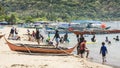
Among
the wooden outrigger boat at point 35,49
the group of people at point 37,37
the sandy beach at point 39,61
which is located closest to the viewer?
the sandy beach at point 39,61

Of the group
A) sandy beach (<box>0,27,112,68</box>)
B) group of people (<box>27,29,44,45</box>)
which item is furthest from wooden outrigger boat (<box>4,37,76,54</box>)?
group of people (<box>27,29,44,45</box>)

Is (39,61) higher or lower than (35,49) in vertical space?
lower

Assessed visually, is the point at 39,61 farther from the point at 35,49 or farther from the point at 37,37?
the point at 37,37

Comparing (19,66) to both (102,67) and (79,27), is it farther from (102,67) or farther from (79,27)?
(79,27)

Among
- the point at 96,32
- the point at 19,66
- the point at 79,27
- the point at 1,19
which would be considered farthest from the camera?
the point at 1,19

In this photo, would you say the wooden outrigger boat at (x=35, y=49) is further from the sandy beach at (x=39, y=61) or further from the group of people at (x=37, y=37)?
the group of people at (x=37, y=37)

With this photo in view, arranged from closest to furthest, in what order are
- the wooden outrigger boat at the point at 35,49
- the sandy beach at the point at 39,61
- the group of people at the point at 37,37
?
the sandy beach at the point at 39,61 < the wooden outrigger boat at the point at 35,49 < the group of people at the point at 37,37

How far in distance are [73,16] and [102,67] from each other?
580ft

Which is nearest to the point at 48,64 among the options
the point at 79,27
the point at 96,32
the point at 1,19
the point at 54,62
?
the point at 54,62

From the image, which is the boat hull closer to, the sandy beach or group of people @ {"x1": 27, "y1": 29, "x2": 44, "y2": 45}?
the sandy beach

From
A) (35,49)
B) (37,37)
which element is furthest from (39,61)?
(37,37)

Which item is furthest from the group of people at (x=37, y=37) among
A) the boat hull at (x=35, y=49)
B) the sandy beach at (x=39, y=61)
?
the sandy beach at (x=39, y=61)

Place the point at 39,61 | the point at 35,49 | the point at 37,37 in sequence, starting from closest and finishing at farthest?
the point at 39,61, the point at 35,49, the point at 37,37

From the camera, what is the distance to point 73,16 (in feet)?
651
